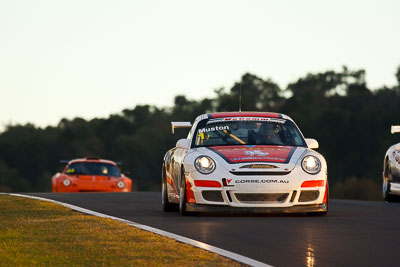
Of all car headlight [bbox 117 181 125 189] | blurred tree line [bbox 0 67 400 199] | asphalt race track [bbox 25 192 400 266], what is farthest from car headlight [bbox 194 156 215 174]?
blurred tree line [bbox 0 67 400 199]

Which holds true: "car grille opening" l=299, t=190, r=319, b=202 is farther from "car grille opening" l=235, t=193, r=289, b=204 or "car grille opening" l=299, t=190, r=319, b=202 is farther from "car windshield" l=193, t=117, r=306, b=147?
"car windshield" l=193, t=117, r=306, b=147

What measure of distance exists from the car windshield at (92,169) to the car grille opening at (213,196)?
611 inches

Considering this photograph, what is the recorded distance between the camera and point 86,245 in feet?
32.7

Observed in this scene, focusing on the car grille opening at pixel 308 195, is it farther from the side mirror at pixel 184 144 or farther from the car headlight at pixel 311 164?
the side mirror at pixel 184 144

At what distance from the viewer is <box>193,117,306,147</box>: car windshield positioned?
14.6 metres

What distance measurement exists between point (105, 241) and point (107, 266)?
67.7 inches

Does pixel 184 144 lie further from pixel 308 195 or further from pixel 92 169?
pixel 92 169

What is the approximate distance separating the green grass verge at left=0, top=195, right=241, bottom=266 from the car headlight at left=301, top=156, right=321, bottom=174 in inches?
104

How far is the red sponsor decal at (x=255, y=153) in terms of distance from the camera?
1352 cm

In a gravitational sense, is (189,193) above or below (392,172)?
Result: below

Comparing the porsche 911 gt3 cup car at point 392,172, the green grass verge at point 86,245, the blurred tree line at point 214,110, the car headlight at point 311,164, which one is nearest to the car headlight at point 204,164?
the car headlight at point 311,164

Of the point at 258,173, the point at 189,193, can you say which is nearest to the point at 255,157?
the point at 258,173

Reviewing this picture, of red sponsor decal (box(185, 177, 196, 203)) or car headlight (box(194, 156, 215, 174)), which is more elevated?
car headlight (box(194, 156, 215, 174))

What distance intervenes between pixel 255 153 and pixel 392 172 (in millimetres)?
5068
